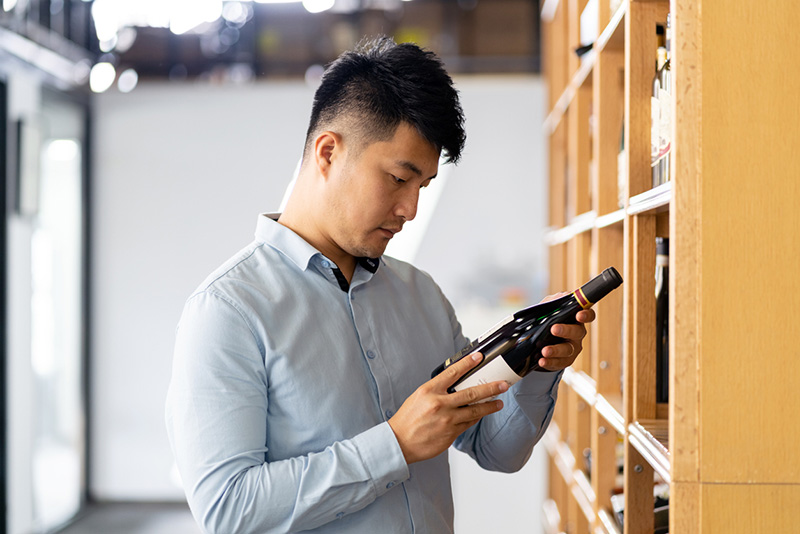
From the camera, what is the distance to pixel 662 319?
1589mm

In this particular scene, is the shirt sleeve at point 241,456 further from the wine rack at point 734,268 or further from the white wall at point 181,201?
the white wall at point 181,201

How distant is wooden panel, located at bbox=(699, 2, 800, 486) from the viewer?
39.5 inches

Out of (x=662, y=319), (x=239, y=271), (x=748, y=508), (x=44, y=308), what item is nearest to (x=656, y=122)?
(x=662, y=319)

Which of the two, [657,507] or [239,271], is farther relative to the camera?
[657,507]

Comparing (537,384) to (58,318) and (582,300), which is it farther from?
(58,318)

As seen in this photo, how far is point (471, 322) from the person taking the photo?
169 inches

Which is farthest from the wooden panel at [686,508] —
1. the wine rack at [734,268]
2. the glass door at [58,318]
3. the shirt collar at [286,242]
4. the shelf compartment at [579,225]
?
the glass door at [58,318]

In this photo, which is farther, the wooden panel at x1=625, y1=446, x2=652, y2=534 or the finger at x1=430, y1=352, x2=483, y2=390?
the wooden panel at x1=625, y1=446, x2=652, y2=534

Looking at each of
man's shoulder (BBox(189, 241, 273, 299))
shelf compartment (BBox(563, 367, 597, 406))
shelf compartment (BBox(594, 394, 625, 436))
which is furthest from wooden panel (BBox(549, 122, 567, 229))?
man's shoulder (BBox(189, 241, 273, 299))

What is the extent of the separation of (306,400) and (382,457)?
0.16 m

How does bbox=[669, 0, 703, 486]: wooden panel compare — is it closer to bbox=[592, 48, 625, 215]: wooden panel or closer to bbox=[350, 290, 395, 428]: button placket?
bbox=[350, 290, 395, 428]: button placket

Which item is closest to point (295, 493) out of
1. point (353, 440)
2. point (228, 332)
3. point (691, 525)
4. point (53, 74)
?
point (353, 440)

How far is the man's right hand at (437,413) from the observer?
113cm

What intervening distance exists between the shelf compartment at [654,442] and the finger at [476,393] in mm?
254
